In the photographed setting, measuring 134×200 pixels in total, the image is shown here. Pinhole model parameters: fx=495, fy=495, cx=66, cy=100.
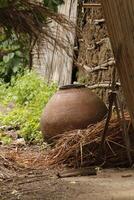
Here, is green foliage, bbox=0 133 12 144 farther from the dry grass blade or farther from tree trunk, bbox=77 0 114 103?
the dry grass blade

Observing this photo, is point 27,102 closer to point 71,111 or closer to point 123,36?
point 71,111

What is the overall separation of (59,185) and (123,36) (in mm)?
2407

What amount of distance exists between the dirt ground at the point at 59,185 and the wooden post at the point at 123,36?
1.94m

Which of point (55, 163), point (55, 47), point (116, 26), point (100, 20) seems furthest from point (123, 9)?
point (100, 20)

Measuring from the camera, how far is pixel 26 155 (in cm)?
436

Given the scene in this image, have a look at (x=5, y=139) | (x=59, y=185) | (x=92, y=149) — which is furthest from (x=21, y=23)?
(x=5, y=139)

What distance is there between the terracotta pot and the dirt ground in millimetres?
585

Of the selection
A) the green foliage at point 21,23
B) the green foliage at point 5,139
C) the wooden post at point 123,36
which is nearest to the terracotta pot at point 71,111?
the green foliage at point 5,139

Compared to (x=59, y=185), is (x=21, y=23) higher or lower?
higher

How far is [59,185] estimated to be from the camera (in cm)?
298

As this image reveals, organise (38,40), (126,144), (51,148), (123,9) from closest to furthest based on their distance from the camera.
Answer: (123,9) < (38,40) < (126,144) < (51,148)

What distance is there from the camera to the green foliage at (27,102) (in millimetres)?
5558

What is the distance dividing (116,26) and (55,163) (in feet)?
10.7

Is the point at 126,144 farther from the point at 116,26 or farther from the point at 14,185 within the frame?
the point at 116,26
